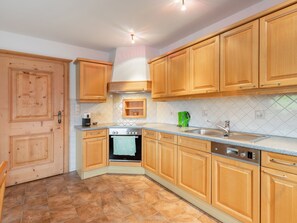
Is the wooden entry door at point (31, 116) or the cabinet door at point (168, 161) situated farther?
the wooden entry door at point (31, 116)

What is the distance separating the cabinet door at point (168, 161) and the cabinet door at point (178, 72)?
866 millimetres

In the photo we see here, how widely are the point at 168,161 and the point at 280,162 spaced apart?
4.79ft

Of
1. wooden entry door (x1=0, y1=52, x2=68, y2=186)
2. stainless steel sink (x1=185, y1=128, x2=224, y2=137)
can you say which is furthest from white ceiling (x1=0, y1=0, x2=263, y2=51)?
stainless steel sink (x1=185, y1=128, x2=224, y2=137)

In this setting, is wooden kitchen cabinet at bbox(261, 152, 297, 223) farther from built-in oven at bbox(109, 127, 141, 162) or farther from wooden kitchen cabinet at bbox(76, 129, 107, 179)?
wooden kitchen cabinet at bbox(76, 129, 107, 179)

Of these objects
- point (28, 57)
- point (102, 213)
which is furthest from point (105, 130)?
point (28, 57)

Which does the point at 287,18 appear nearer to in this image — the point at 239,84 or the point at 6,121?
the point at 239,84

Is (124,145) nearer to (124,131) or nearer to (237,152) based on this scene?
(124,131)

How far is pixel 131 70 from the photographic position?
337 cm

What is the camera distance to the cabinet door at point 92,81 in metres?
3.17

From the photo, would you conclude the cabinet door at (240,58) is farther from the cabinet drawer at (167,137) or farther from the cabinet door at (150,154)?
the cabinet door at (150,154)

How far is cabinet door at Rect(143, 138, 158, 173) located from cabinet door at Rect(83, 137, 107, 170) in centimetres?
76

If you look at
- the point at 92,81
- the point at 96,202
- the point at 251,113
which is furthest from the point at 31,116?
the point at 251,113

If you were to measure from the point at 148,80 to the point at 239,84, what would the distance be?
5.71 feet

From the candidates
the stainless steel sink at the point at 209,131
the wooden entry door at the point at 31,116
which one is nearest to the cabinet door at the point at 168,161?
the stainless steel sink at the point at 209,131
